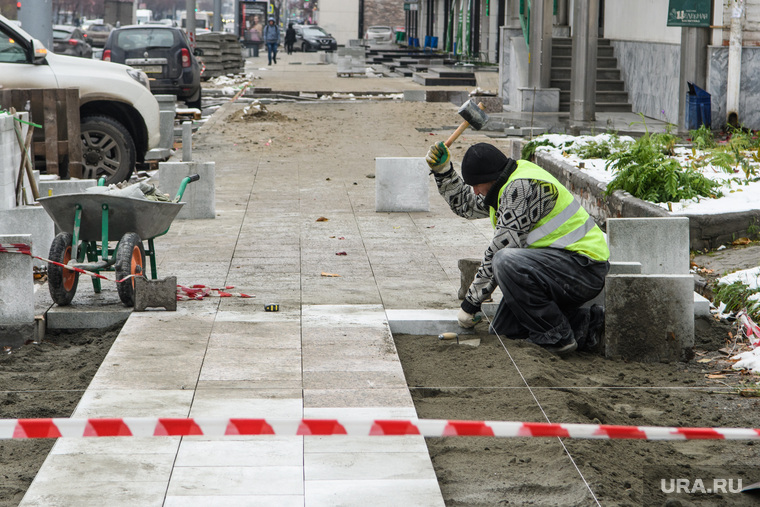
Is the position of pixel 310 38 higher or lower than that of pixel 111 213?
higher

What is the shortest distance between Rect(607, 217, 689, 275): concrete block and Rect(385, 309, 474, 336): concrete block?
148cm

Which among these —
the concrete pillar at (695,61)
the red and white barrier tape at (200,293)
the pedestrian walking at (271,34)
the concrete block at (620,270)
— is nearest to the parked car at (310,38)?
the pedestrian walking at (271,34)

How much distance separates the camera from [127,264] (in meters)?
6.80

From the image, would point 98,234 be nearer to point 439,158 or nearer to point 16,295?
point 16,295

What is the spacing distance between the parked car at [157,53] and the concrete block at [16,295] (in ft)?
51.0

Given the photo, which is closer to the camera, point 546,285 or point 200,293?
point 546,285

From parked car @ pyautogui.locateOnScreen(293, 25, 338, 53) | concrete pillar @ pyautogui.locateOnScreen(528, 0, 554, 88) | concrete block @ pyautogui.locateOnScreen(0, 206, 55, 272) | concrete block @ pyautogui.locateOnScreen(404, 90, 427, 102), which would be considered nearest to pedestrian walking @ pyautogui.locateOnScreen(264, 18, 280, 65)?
parked car @ pyautogui.locateOnScreen(293, 25, 338, 53)

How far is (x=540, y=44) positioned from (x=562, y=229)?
54.6 ft

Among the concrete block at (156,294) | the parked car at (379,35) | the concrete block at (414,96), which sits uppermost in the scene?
the parked car at (379,35)

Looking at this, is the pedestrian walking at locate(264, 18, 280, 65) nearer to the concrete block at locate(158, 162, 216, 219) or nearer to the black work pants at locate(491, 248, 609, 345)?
the concrete block at locate(158, 162, 216, 219)

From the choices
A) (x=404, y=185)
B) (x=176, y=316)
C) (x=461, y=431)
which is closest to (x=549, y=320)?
(x=176, y=316)

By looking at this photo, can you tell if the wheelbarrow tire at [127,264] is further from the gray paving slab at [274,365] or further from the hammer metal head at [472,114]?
the hammer metal head at [472,114]

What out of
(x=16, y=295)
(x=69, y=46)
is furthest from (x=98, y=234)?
(x=69, y=46)

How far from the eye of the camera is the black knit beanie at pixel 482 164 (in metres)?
6.16
